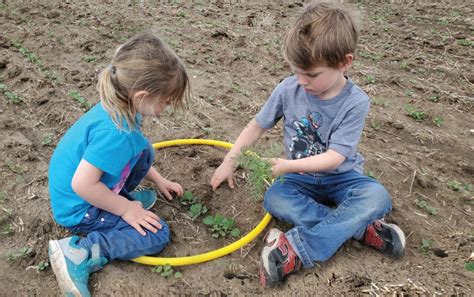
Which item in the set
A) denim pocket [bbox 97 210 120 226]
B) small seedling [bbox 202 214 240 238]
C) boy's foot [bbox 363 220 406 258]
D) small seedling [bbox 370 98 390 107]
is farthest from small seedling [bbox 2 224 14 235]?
small seedling [bbox 370 98 390 107]

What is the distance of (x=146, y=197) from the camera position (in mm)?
3459

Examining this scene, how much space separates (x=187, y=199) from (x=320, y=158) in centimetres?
116

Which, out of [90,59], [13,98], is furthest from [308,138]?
[90,59]

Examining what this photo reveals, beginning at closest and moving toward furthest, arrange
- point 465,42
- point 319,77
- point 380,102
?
point 319,77
point 380,102
point 465,42

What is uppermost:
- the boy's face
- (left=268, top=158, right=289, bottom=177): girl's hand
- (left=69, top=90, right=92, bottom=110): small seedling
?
the boy's face

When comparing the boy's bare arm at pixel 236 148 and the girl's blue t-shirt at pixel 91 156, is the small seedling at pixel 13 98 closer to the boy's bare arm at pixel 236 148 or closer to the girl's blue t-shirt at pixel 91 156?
the girl's blue t-shirt at pixel 91 156

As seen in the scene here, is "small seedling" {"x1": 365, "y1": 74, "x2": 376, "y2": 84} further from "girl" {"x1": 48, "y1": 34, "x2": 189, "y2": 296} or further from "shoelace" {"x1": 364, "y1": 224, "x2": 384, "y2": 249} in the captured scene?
"girl" {"x1": 48, "y1": 34, "x2": 189, "y2": 296}

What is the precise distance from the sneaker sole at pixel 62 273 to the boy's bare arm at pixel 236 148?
123cm

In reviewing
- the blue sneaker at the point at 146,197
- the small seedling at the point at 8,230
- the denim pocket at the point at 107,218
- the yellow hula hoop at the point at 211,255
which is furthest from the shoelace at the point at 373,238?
the small seedling at the point at 8,230

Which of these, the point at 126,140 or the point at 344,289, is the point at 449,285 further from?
the point at 126,140

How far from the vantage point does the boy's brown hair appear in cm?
279

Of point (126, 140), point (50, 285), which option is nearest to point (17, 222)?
point (50, 285)

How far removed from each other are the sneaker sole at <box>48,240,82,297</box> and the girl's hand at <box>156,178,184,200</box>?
37.3 inches

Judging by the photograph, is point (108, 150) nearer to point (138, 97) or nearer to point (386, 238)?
point (138, 97)
